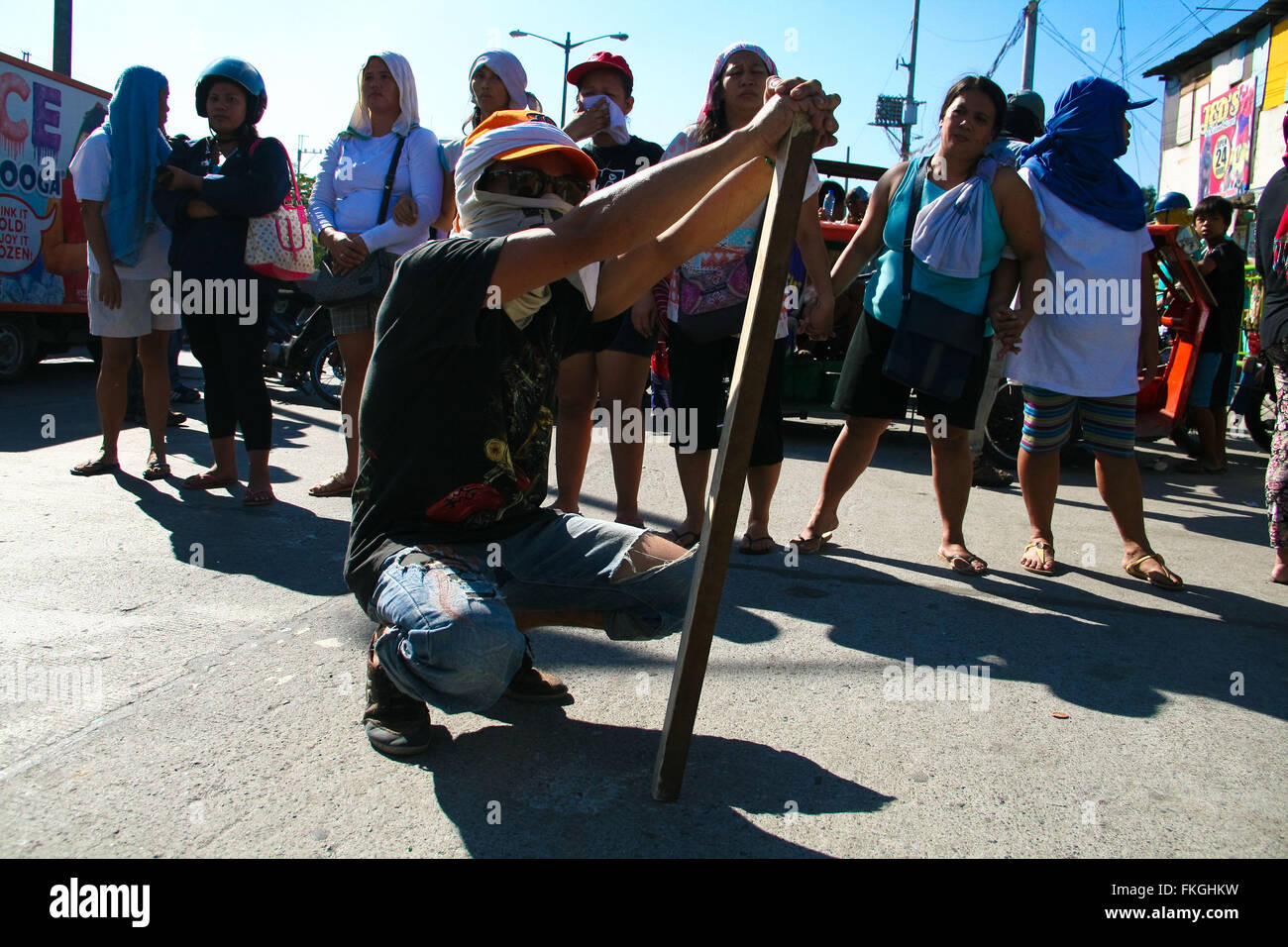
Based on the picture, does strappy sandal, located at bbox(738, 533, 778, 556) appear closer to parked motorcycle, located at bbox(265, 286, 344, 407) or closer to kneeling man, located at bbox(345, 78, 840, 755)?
kneeling man, located at bbox(345, 78, 840, 755)

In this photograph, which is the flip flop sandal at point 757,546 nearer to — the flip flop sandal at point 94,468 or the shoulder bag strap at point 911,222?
the shoulder bag strap at point 911,222

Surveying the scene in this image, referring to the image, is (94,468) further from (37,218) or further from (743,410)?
(37,218)

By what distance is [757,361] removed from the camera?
201 cm

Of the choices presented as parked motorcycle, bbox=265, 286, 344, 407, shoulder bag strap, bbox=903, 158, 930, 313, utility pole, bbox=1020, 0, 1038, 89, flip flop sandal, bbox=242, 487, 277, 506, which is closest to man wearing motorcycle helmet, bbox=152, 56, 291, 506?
flip flop sandal, bbox=242, 487, 277, 506

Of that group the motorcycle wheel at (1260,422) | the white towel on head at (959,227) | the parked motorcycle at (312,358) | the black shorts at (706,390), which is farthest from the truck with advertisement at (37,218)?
the motorcycle wheel at (1260,422)

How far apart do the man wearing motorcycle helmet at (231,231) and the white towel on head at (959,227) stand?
122 inches

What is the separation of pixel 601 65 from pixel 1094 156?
2.23m

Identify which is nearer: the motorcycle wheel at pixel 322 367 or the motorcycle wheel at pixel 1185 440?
the motorcycle wheel at pixel 1185 440

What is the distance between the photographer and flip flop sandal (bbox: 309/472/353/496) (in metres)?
5.11

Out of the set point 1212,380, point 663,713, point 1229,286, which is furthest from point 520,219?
point 1229,286

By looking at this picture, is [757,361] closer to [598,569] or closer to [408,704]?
[598,569]

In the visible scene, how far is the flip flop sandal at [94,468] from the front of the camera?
17.1ft
